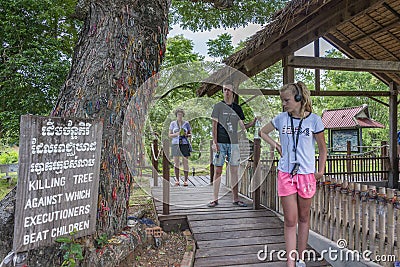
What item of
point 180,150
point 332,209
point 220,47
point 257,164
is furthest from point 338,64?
point 220,47

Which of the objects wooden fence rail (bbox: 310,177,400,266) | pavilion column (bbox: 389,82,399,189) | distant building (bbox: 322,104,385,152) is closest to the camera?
wooden fence rail (bbox: 310,177,400,266)

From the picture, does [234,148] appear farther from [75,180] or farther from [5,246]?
[5,246]

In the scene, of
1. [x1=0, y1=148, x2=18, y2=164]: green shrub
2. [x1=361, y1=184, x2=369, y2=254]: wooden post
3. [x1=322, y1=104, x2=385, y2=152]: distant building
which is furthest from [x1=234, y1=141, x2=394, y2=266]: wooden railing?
[x1=0, y1=148, x2=18, y2=164]: green shrub

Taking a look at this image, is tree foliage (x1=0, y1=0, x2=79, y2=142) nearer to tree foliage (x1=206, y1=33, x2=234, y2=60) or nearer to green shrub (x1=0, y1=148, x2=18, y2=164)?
green shrub (x1=0, y1=148, x2=18, y2=164)

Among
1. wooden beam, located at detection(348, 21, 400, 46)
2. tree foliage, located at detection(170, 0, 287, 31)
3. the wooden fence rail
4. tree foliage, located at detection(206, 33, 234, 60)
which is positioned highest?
tree foliage, located at detection(206, 33, 234, 60)

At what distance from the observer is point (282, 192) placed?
2029mm

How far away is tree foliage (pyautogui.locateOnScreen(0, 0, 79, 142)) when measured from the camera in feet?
19.7

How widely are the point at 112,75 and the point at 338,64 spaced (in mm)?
→ 2853

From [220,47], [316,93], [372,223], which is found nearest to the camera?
[372,223]

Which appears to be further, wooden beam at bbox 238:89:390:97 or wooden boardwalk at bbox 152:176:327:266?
wooden beam at bbox 238:89:390:97

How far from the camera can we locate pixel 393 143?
22.3 ft

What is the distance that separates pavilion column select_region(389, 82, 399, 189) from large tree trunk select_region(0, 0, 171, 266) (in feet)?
20.4

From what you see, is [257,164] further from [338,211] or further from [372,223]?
[372,223]

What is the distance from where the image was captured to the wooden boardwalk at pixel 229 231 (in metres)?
2.49
